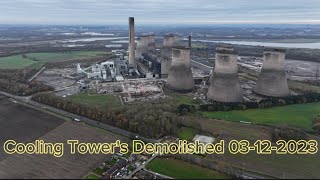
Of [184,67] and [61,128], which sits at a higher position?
[184,67]

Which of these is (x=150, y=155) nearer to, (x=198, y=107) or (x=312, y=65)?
(x=198, y=107)

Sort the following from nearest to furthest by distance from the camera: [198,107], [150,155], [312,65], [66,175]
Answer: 1. [66,175]
2. [150,155]
3. [198,107]
4. [312,65]

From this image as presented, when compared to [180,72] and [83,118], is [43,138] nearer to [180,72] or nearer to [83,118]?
[83,118]

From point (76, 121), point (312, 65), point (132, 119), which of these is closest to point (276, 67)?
point (132, 119)

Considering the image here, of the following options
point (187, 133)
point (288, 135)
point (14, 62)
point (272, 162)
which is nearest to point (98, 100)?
point (187, 133)

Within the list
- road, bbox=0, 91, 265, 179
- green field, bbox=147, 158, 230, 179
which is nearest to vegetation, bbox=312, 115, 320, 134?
road, bbox=0, 91, 265, 179

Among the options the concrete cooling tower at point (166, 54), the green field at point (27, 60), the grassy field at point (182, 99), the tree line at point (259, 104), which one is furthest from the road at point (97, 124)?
the green field at point (27, 60)

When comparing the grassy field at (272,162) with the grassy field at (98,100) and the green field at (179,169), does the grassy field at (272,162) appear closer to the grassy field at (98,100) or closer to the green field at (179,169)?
the green field at (179,169)
